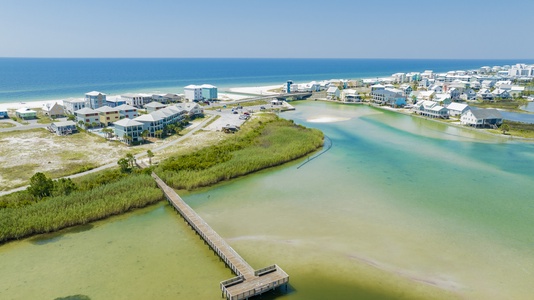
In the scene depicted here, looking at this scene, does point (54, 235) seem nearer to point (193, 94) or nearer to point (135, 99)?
point (135, 99)

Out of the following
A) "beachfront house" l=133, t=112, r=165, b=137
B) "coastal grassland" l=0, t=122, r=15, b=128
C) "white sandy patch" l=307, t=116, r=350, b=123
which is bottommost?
"white sandy patch" l=307, t=116, r=350, b=123

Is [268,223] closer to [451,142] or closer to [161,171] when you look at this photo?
[161,171]

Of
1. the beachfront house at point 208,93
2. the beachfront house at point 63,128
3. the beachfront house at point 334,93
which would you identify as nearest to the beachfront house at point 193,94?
the beachfront house at point 208,93

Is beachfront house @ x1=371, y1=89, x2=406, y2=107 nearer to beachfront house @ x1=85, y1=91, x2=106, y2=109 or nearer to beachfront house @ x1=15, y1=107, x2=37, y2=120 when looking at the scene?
beachfront house @ x1=85, y1=91, x2=106, y2=109

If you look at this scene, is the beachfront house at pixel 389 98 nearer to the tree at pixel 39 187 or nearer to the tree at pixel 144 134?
the tree at pixel 144 134

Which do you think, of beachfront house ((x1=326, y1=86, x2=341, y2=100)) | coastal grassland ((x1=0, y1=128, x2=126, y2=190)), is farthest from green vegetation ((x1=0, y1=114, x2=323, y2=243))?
beachfront house ((x1=326, y1=86, x2=341, y2=100))

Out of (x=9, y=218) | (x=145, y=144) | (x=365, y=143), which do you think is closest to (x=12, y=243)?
(x=9, y=218)

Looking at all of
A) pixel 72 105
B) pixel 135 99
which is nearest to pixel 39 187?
pixel 72 105
